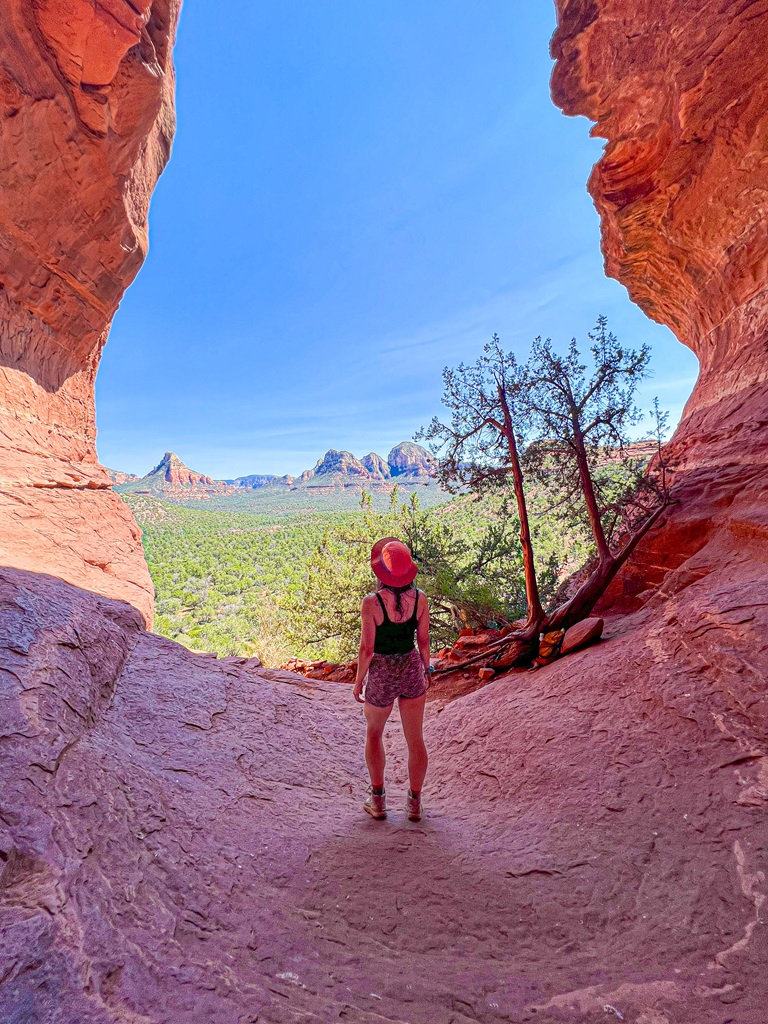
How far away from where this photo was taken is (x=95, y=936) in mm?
1782

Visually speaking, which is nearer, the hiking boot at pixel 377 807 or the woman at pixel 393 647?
the woman at pixel 393 647

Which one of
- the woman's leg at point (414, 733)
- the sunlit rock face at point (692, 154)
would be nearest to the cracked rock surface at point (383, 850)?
the woman's leg at point (414, 733)

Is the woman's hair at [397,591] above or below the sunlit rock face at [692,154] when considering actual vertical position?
below

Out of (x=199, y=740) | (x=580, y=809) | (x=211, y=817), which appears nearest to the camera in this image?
(x=211, y=817)

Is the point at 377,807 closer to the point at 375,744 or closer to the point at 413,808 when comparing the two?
the point at 413,808

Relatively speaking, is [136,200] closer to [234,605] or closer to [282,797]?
[282,797]

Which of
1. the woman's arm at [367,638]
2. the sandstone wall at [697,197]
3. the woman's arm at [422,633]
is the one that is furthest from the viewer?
the sandstone wall at [697,197]

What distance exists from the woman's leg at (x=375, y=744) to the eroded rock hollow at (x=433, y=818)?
0.38 metres

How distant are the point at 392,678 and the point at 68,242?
11.1 metres

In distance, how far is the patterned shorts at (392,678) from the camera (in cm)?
337

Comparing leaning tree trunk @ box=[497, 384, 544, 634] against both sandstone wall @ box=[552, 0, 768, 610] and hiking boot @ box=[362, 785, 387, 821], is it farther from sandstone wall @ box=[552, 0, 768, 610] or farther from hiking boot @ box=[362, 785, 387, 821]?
hiking boot @ box=[362, 785, 387, 821]

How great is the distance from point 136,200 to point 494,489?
424 inches

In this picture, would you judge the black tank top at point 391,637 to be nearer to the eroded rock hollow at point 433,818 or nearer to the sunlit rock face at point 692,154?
the eroded rock hollow at point 433,818

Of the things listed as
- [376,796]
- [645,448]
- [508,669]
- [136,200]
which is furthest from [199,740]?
[136,200]
